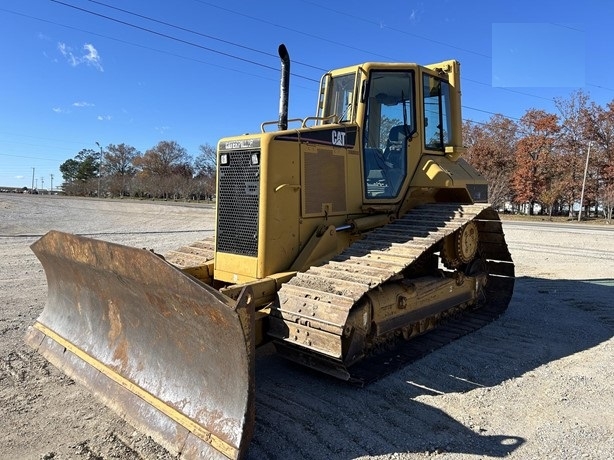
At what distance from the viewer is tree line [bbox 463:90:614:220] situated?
4081cm

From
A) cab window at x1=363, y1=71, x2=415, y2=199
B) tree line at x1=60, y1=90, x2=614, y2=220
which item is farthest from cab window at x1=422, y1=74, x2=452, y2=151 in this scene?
tree line at x1=60, y1=90, x2=614, y2=220

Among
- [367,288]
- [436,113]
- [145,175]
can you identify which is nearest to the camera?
[367,288]

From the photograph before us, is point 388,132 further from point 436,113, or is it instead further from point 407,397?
point 407,397

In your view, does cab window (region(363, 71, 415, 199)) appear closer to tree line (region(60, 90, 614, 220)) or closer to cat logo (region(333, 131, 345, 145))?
cat logo (region(333, 131, 345, 145))

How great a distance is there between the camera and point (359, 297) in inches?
151

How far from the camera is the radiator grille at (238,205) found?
4820 mm

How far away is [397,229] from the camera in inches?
209

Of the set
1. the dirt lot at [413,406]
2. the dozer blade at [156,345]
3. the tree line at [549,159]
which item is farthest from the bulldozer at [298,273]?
the tree line at [549,159]

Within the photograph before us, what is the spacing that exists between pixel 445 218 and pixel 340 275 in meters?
1.79

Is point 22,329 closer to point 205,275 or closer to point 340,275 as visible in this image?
point 205,275

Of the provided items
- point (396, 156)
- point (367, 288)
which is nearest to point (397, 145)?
point (396, 156)

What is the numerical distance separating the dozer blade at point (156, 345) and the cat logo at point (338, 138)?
2.58 meters

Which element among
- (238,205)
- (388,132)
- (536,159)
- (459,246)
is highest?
(536,159)

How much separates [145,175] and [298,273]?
75.5 metres
